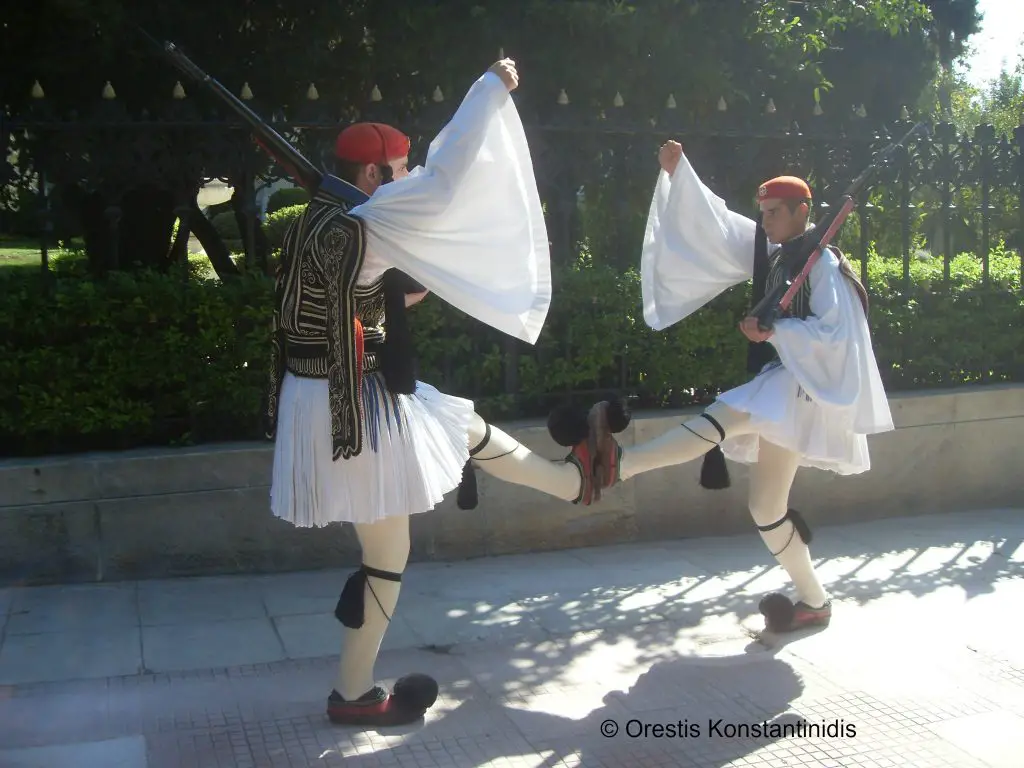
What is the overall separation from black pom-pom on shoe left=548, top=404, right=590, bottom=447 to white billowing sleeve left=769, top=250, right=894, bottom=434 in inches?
32.9

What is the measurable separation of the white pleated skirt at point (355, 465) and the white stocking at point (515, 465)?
0.42m

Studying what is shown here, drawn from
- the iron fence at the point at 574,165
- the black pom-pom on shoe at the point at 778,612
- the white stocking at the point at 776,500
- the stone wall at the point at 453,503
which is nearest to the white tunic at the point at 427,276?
the white stocking at the point at 776,500

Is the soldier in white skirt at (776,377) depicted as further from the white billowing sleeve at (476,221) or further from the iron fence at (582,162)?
the iron fence at (582,162)

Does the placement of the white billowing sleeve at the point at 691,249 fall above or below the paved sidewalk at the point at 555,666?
above

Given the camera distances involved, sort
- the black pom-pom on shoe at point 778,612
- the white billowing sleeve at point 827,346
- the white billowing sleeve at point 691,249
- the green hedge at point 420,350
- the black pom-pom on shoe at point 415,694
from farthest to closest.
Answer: the green hedge at point 420,350
the white billowing sleeve at point 691,249
the black pom-pom on shoe at point 778,612
the white billowing sleeve at point 827,346
the black pom-pom on shoe at point 415,694

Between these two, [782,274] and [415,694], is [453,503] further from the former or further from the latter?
[782,274]

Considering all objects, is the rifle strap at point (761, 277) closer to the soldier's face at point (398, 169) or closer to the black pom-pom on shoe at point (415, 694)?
the soldier's face at point (398, 169)

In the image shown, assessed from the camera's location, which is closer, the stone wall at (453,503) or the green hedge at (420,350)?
the stone wall at (453,503)

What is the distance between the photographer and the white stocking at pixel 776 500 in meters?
5.03

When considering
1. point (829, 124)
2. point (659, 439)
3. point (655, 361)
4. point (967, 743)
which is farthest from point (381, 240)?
point (829, 124)

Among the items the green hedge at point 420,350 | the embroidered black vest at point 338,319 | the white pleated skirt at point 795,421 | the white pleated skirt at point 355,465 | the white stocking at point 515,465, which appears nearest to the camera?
the embroidered black vest at point 338,319

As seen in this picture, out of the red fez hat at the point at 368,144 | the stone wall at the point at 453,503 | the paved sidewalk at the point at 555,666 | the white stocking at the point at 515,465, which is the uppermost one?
the red fez hat at the point at 368,144

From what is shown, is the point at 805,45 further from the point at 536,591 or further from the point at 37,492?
the point at 37,492

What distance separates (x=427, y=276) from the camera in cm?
401
